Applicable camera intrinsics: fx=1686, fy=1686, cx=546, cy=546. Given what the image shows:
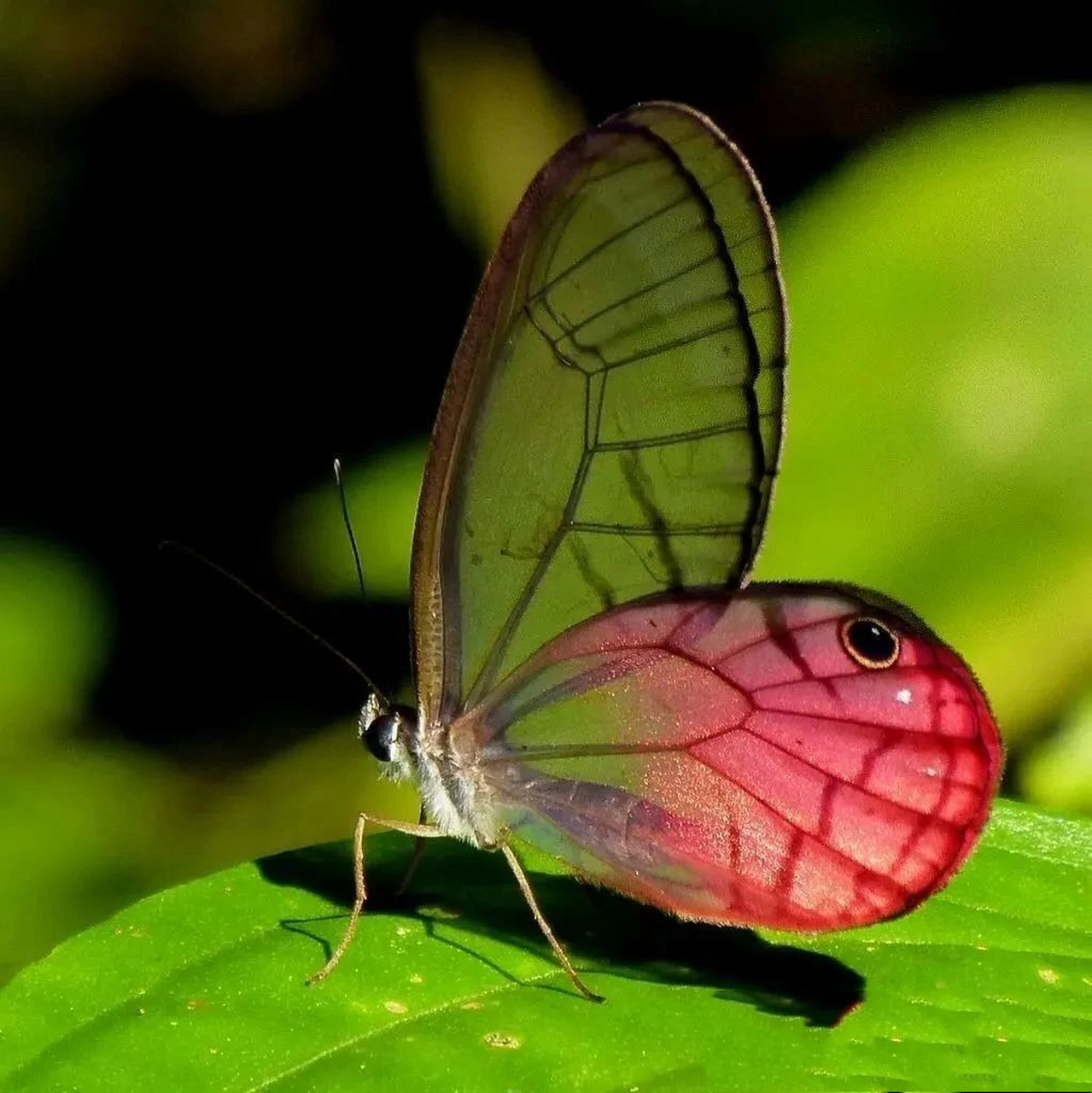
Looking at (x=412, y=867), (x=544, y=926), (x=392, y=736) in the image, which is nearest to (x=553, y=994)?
(x=544, y=926)

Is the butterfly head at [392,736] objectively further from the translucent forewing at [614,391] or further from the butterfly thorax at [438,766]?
A: the translucent forewing at [614,391]

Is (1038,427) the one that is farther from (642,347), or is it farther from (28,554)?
(28,554)

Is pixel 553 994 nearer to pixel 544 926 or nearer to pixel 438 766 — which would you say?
pixel 544 926

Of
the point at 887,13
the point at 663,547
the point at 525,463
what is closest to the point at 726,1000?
the point at 663,547

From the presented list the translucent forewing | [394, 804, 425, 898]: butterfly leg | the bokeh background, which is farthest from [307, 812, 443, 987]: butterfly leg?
the bokeh background

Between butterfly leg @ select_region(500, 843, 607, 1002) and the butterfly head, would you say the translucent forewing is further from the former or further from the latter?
butterfly leg @ select_region(500, 843, 607, 1002)

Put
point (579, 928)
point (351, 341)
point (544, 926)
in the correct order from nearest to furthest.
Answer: point (544, 926) → point (579, 928) → point (351, 341)
